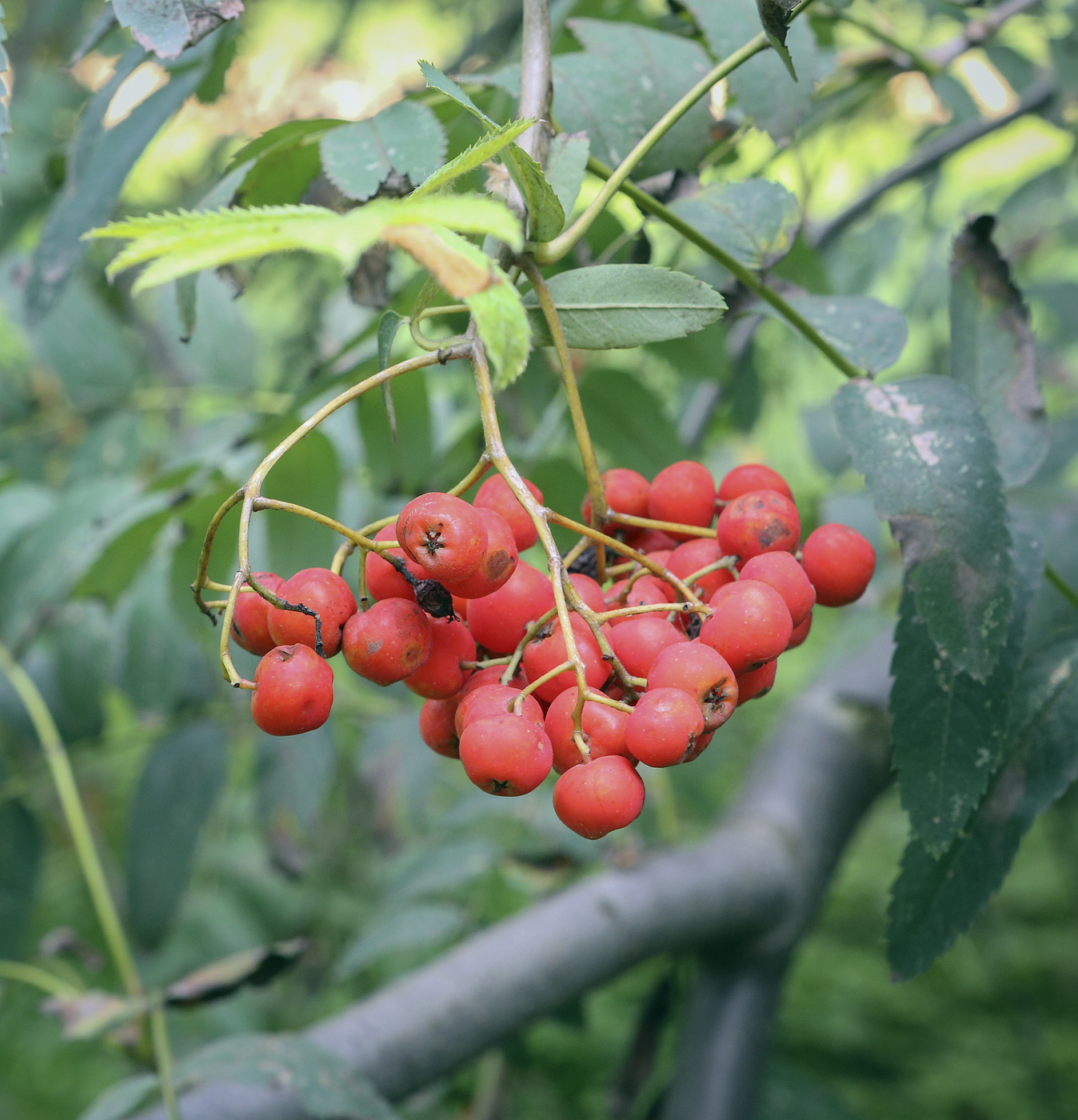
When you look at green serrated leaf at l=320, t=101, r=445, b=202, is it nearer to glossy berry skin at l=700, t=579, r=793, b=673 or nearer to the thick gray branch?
glossy berry skin at l=700, t=579, r=793, b=673

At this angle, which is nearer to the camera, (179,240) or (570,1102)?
(179,240)

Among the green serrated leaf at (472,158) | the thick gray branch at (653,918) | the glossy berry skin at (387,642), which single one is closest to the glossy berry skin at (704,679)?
the glossy berry skin at (387,642)

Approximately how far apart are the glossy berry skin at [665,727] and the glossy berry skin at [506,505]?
0.11 metres

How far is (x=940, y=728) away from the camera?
0.56 metres

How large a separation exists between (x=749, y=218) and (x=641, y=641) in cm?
31

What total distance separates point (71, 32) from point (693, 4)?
1.94 meters

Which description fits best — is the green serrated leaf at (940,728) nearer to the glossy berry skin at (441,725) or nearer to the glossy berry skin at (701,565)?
the glossy berry skin at (701,565)

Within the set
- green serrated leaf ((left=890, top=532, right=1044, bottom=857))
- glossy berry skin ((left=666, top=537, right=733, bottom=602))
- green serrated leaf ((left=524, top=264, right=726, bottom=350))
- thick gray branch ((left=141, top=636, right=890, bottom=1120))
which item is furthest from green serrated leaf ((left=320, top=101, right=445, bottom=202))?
thick gray branch ((left=141, top=636, right=890, bottom=1120))

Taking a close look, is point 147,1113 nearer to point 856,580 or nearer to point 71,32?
point 856,580

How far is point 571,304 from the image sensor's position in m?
0.48

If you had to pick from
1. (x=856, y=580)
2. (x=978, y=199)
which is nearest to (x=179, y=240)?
(x=856, y=580)

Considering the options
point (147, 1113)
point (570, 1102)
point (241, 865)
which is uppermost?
point (147, 1113)

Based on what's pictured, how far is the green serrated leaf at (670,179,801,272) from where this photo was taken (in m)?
0.62

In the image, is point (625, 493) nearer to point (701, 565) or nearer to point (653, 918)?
point (701, 565)
